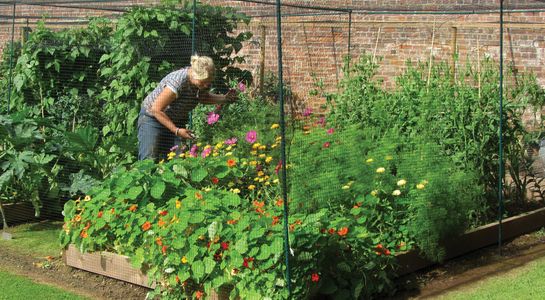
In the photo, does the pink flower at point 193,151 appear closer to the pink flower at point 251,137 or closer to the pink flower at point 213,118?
the pink flower at point 213,118

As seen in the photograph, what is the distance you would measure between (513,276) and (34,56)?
5.97 metres

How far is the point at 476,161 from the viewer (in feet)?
23.6

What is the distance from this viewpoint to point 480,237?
6.90 meters

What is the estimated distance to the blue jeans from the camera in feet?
24.6

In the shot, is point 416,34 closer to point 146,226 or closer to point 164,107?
point 164,107

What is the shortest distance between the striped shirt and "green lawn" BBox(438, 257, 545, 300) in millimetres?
2922

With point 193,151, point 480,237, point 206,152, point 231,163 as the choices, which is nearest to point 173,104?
point 193,151

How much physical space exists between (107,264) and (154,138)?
1.60 metres

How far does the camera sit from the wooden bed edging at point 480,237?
608 cm

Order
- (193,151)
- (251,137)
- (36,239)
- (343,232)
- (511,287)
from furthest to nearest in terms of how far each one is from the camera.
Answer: (36,239) < (193,151) < (251,137) < (511,287) < (343,232)

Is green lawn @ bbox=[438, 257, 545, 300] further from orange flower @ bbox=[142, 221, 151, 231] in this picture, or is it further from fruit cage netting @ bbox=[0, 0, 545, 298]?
orange flower @ bbox=[142, 221, 151, 231]

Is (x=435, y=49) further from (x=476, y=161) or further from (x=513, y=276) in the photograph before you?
(x=513, y=276)

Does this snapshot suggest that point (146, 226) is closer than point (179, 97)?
Yes

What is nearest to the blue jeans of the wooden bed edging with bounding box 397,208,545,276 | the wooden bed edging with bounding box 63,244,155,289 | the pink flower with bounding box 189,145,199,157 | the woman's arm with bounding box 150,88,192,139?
the woman's arm with bounding box 150,88,192,139
